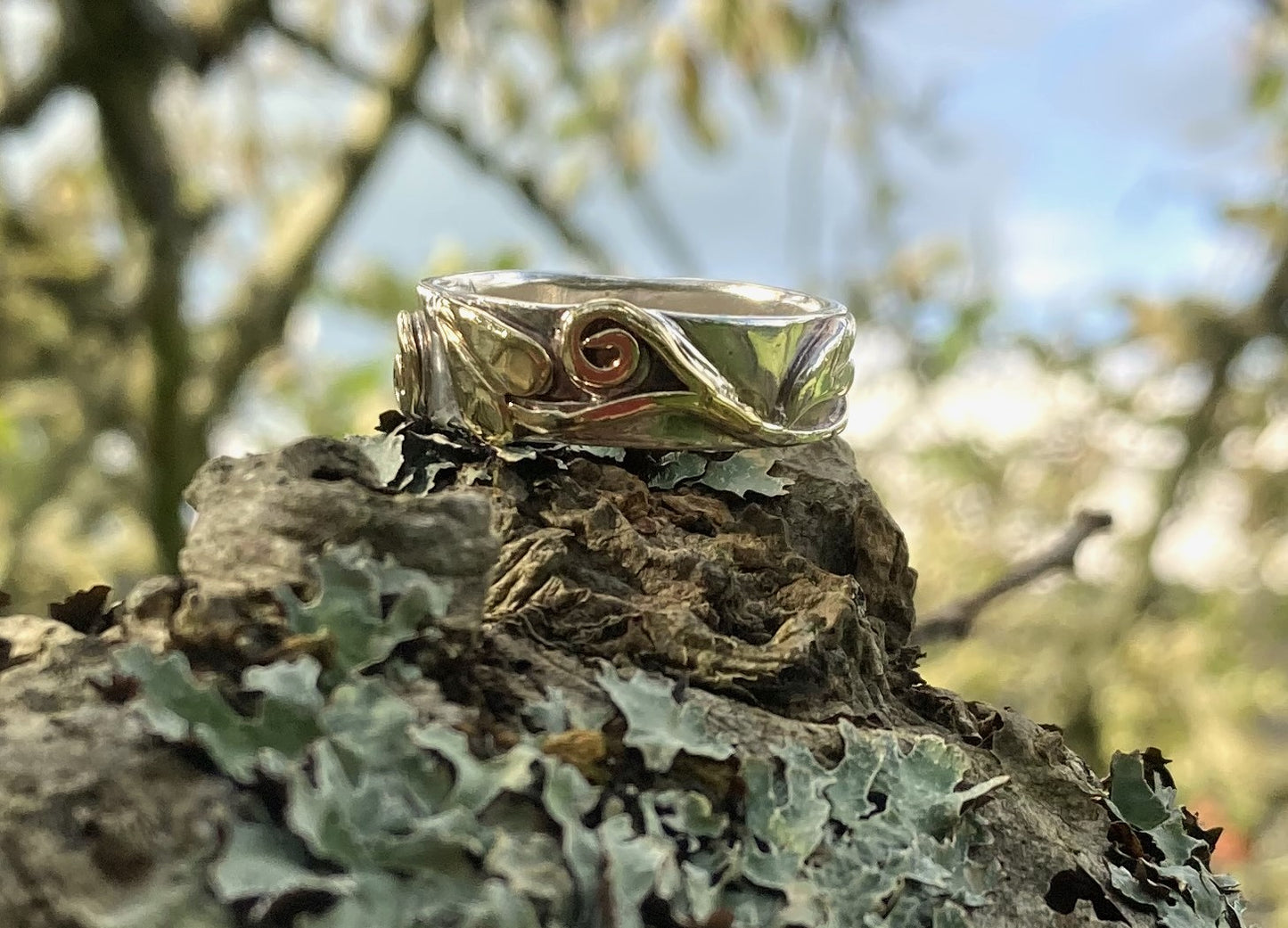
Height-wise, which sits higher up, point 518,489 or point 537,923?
point 518,489

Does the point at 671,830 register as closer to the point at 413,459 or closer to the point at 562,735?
the point at 562,735

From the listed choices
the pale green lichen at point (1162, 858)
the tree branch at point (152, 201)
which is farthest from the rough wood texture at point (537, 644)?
the tree branch at point (152, 201)

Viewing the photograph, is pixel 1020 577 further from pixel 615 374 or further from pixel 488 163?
pixel 488 163

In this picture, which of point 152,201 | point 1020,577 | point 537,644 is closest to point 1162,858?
point 537,644

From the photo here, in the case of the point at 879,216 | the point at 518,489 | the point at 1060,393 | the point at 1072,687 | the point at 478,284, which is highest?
the point at 879,216

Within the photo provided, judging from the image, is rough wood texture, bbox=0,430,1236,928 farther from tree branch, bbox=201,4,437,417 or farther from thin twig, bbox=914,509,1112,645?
tree branch, bbox=201,4,437,417

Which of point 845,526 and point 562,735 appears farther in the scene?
point 845,526

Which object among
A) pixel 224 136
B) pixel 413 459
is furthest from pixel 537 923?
pixel 224 136

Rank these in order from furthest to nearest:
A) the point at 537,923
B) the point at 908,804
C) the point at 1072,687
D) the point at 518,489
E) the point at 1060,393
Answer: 1. the point at 1060,393
2. the point at 1072,687
3. the point at 518,489
4. the point at 908,804
5. the point at 537,923

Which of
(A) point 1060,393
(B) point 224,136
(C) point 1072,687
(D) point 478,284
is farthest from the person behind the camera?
(B) point 224,136
